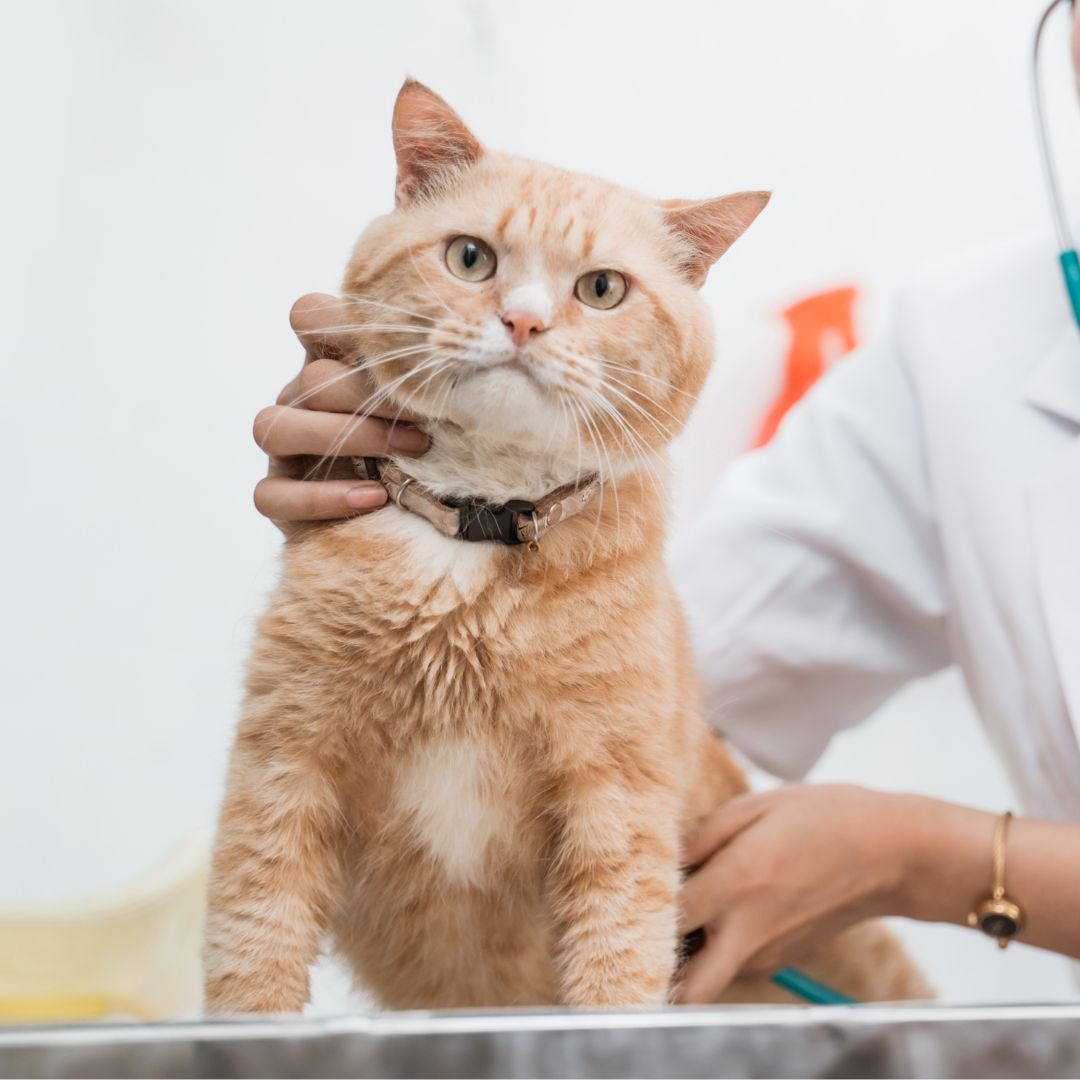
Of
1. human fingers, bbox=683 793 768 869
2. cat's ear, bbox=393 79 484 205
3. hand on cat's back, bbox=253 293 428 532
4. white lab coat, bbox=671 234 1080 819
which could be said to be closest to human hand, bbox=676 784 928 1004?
human fingers, bbox=683 793 768 869

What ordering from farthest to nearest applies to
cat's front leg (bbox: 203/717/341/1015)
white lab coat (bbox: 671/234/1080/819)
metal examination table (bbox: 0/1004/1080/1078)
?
1. white lab coat (bbox: 671/234/1080/819)
2. cat's front leg (bbox: 203/717/341/1015)
3. metal examination table (bbox: 0/1004/1080/1078)

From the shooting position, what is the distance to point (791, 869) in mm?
941

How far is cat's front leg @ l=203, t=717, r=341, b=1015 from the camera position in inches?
23.3

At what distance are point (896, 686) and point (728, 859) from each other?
0.51 meters

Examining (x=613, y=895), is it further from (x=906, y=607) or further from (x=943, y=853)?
(x=906, y=607)

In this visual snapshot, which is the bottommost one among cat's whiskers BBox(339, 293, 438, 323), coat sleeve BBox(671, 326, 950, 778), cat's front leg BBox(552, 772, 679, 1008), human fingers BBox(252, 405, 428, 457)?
cat's front leg BBox(552, 772, 679, 1008)

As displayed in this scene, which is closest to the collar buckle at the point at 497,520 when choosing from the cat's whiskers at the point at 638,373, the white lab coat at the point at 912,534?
the cat's whiskers at the point at 638,373

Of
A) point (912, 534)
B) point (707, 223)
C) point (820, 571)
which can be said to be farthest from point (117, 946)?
point (912, 534)

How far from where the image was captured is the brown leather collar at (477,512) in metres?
0.64

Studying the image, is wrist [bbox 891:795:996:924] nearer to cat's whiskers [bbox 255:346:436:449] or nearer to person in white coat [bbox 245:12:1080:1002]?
person in white coat [bbox 245:12:1080:1002]

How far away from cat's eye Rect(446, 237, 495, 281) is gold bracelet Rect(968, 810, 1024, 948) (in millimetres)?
712

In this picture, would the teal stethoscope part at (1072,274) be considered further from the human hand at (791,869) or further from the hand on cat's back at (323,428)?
the hand on cat's back at (323,428)

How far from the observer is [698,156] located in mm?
758

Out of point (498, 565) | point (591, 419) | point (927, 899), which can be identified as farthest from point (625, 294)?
point (927, 899)
